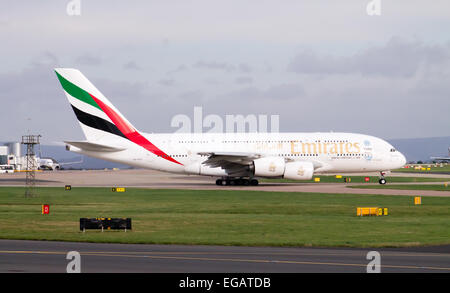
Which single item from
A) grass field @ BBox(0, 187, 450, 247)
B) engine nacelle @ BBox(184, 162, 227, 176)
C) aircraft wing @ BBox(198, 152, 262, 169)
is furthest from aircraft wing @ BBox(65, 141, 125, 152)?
aircraft wing @ BBox(198, 152, 262, 169)

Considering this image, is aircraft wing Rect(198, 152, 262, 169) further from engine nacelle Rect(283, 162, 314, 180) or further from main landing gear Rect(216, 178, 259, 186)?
engine nacelle Rect(283, 162, 314, 180)

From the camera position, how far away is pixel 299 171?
63875 millimetres

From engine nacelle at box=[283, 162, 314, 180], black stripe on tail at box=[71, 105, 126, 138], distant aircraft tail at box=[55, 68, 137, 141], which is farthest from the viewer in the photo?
black stripe on tail at box=[71, 105, 126, 138]

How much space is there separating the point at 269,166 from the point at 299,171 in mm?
2968

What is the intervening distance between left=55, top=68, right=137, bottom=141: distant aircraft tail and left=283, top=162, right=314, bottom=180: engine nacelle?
16.6 metres

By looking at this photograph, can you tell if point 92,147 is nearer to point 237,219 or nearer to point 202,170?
point 202,170

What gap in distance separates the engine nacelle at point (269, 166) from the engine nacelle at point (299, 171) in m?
0.59

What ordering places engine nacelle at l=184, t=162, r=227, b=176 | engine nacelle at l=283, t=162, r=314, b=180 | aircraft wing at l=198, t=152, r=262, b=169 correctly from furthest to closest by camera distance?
engine nacelle at l=184, t=162, r=227, b=176
engine nacelle at l=283, t=162, r=314, b=180
aircraft wing at l=198, t=152, r=262, b=169

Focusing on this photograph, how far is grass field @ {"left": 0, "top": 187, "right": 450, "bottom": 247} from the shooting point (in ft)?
91.8

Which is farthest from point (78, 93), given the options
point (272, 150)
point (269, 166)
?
point (272, 150)

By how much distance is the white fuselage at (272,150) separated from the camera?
66.2 meters
